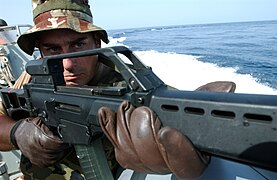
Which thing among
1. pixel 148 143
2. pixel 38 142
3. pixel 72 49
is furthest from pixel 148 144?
pixel 72 49

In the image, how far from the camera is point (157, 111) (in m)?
0.85

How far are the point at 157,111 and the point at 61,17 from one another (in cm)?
105

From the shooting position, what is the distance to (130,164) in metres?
0.98

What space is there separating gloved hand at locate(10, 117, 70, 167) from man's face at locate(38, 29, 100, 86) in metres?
0.31

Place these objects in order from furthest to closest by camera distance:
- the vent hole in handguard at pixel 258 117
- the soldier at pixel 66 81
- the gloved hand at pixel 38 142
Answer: the gloved hand at pixel 38 142, the soldier at pixel 66 81, the vent hole in handguard at pixel 258 117

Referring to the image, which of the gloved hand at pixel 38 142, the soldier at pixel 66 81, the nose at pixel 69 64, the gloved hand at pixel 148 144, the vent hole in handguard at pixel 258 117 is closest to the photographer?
the vent hole in handguard at pixel 258 117

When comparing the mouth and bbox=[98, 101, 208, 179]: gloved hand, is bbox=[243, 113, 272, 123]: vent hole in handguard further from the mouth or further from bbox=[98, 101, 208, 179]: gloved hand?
the mouth

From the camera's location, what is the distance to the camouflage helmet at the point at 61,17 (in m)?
1.57

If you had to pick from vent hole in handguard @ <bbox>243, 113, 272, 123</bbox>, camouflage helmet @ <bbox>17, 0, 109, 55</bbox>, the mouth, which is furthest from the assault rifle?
camouflage helmet @ <bbox>17, 0, 109, 55</bbox>

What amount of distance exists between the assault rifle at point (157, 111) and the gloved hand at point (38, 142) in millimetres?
62

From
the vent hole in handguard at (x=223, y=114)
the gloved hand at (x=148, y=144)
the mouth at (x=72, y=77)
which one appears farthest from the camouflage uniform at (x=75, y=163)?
the vent hole in handguard at (x=223, y=114)

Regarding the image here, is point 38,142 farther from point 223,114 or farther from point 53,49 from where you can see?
→ point 223,114

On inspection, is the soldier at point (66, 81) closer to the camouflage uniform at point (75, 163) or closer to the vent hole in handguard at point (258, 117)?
the camouflage uniform at point (75, 163)

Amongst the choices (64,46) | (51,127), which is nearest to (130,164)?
(51,127)
